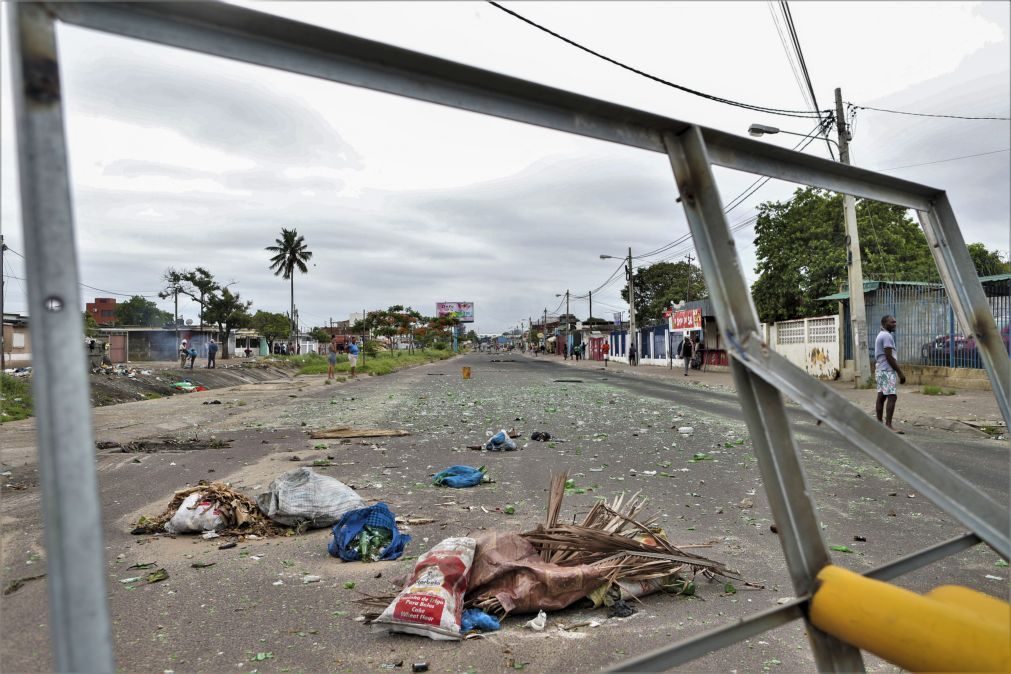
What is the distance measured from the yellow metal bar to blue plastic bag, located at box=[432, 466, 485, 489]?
189 inches

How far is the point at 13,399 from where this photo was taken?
12.9 metres

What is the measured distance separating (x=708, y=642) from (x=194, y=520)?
4407 mm

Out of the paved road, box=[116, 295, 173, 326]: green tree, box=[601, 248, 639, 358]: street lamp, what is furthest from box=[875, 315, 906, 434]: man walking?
box=[116, 295, 173, 326]: green tree

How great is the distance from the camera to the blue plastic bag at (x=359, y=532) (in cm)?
405

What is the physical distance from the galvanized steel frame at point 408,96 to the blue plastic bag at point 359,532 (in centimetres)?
311

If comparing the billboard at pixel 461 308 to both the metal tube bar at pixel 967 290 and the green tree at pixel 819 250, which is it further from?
the metal tube bar at pixel 967 290

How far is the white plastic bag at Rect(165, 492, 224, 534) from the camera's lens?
4.60 metres

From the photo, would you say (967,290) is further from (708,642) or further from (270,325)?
(270,325)

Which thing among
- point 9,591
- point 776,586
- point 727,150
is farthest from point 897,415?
point 9,591

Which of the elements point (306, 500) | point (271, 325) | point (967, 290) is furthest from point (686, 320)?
point (271, 325)

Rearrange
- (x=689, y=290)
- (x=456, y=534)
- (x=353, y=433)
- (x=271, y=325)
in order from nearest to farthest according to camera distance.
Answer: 1. (x=456, y=534)
2. (x=353, y=433)
3. (x=689, y=290)
4. (x=271, y=325)

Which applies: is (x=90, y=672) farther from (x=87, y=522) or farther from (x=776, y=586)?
(x=776, y=586)

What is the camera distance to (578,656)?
277 cm

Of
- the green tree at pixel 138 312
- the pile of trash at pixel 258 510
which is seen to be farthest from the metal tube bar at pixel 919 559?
the green tree at pixel 138 312
